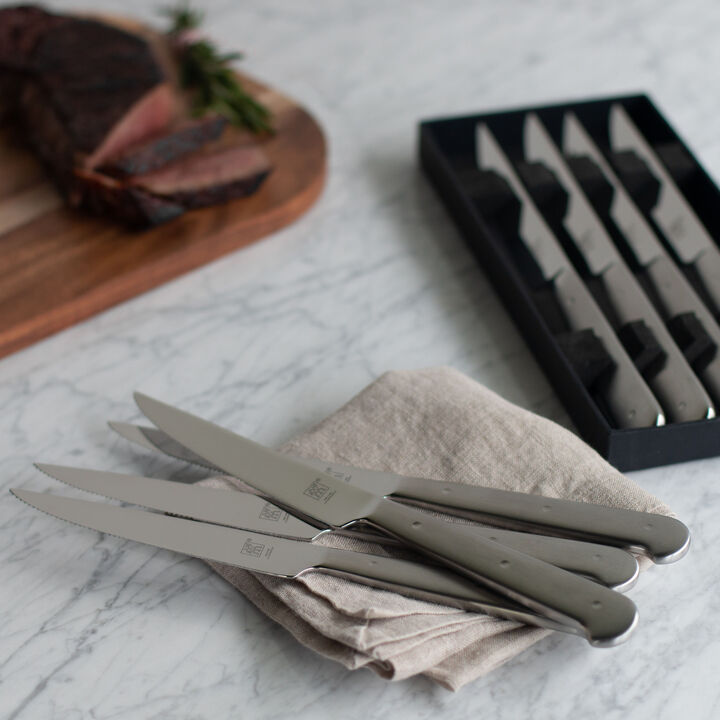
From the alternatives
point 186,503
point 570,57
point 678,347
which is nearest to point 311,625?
point 186,503

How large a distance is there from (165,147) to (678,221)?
697 mm

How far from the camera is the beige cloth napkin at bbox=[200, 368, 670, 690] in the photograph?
2.51ft

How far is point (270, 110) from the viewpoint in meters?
1.51

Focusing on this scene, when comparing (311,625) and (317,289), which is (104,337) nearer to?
(317,289)

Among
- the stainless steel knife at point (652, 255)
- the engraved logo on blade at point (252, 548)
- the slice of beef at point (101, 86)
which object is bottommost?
the stainless steel knife at point (652, 255)

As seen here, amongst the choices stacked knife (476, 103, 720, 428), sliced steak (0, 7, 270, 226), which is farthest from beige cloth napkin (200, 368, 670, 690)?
sliced steak (0, 7, 270, 226)

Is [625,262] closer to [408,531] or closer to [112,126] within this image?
[408,531]

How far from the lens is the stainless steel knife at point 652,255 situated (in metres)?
1.05

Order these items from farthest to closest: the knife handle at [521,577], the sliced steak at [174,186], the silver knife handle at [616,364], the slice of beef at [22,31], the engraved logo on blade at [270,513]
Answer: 1. the slice of beef at [22,31]
2. the sliced steak at [174,186]
3. the silver knife handle at [616,364]
4. the engraved logo on blade at [270,513]
5. the knife handle at [521,577]

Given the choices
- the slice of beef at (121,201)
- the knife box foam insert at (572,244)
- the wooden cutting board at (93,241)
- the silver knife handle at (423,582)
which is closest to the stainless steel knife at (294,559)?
the silver knife handle at (423,582)

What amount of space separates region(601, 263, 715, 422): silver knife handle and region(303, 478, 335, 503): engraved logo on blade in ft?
1.28

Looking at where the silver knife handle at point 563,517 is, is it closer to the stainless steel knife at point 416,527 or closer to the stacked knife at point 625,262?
the stainless steel knife at point 416,527

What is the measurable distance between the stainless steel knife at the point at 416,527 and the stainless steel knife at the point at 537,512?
0.03 m

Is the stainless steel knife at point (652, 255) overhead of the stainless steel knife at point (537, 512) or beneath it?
beneath
